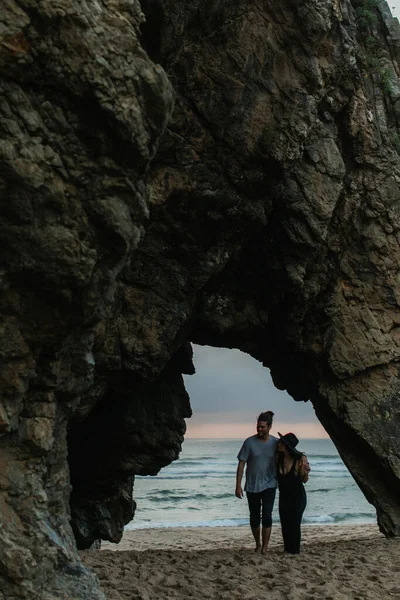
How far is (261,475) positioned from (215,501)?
101 feet

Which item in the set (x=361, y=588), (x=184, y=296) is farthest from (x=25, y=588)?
(x=184, y=296)

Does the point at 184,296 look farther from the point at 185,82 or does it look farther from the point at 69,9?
the point at 69,9

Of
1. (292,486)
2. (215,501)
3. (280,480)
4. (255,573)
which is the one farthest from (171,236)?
(215,501)

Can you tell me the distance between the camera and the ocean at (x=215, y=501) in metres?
31.8

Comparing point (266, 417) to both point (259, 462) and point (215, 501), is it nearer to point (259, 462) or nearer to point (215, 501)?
point (259, 462)

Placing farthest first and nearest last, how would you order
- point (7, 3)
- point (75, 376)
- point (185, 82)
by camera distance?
1. point (185, 82)
2. point (75, 376)
3. point (7, 3)

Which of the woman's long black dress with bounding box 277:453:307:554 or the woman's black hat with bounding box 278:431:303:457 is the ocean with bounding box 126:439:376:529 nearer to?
the woman's long black dress with bounding box 277:453:307:554

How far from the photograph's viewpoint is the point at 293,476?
1005 centimetres

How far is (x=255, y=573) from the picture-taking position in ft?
27.7

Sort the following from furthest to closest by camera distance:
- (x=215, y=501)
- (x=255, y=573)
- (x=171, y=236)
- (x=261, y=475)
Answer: (x=215, y=501), (x=171, y=236), (x=261, y=475), (x=255, y=573)

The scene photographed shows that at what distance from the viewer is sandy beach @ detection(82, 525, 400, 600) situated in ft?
24.6

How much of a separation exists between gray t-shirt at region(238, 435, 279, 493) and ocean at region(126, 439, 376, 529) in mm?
21169

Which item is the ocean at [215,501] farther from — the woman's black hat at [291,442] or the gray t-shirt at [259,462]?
the woman's black hat at [291,442]

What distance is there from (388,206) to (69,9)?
360 inches
